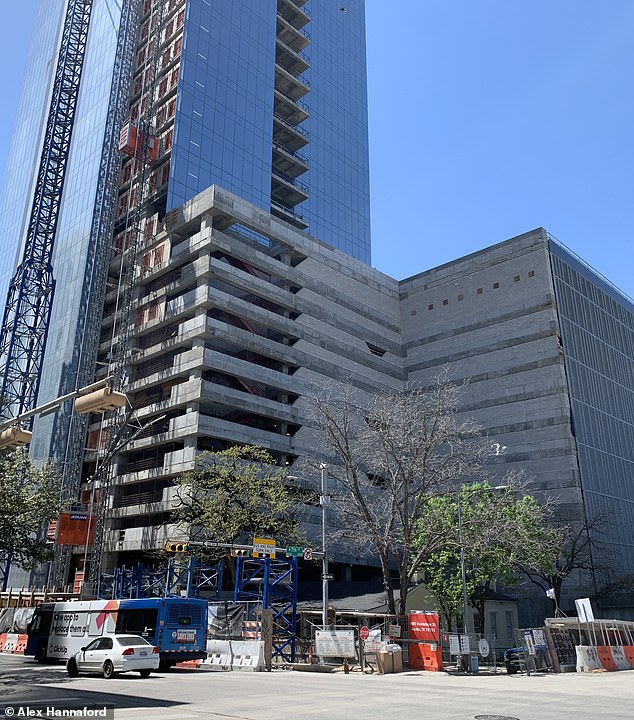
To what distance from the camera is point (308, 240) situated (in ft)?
238

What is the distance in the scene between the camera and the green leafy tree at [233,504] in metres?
44.9

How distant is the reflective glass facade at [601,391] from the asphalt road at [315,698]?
42250 millimetres

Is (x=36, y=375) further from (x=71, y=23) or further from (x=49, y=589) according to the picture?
(x=71, y=23)

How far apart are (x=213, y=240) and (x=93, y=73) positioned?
37.5 m

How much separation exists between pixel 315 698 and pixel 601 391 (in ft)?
204

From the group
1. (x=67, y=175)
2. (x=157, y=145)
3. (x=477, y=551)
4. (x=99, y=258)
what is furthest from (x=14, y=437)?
(x=67, y=175)

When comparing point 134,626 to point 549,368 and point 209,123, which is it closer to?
point 549,368

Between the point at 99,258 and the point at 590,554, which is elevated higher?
the point at 99,258

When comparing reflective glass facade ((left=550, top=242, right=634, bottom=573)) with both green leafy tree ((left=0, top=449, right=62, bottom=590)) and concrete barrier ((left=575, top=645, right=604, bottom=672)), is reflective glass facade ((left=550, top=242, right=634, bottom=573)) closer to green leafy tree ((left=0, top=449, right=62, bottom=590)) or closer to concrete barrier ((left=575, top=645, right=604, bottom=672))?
concrete barrier ((left=575, top=645, right=604, bottom=672))

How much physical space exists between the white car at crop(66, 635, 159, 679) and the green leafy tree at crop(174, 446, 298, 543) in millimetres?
20245

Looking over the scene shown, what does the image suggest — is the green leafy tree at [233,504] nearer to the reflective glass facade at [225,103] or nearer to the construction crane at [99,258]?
the construction crane at [99,258]

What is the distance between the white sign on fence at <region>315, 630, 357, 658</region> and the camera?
28859mm

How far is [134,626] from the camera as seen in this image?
26.8 m

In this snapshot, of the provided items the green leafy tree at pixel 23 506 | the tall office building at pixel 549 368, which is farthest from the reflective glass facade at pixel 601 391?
the green leafy tree at pixel 23 506
